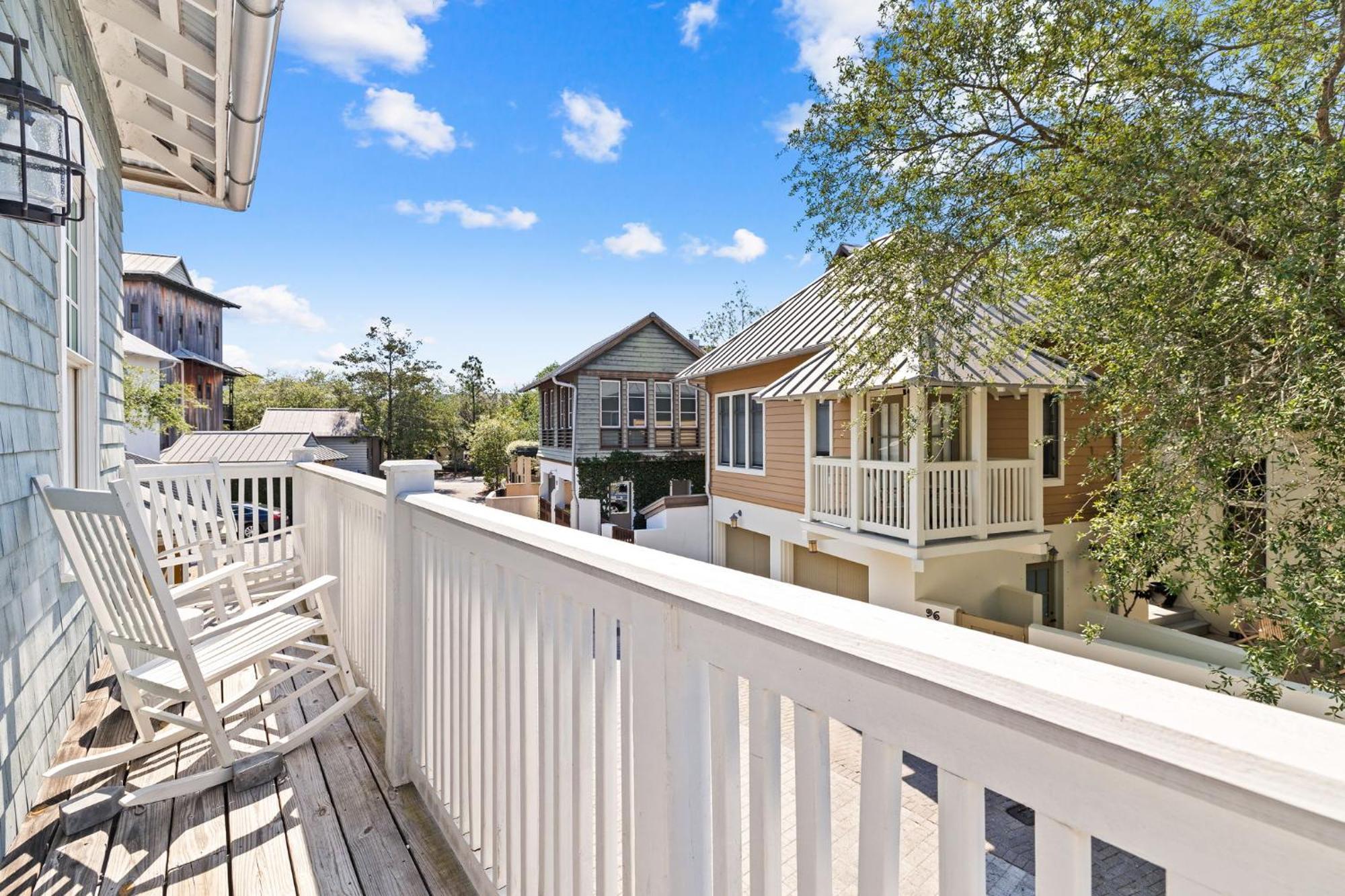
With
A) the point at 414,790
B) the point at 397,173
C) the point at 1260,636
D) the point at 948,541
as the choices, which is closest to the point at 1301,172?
the point at 1260,636

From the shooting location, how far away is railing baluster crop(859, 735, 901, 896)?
726 millimetres

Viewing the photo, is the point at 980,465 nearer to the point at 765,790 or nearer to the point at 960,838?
the point at 765,790

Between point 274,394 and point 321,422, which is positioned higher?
point 274,394

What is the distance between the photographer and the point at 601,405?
1694 cm

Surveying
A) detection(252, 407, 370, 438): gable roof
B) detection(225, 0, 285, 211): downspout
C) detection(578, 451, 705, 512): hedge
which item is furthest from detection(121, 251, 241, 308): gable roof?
detection(225, 0, 285, 211): downspout

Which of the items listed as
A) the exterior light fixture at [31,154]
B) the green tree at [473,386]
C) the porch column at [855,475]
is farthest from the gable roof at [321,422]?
the exterior light fixture at [31,154]

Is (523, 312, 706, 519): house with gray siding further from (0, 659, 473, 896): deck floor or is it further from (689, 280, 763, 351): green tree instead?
(0, 659, 473, 896): deck floor

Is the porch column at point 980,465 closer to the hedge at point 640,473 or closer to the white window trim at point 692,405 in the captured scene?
the hedge at point 640,473

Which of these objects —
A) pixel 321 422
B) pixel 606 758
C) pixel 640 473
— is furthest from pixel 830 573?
pixel 321 422

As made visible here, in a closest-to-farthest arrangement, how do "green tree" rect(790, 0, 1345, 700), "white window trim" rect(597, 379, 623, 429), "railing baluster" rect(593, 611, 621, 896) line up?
1. "railing baluster" rect(593, 611, 621, 896)
2. "green tree" rect(790, 0, 1345, 700)
3. "white window trim" rect(597, 379, 623, 429)

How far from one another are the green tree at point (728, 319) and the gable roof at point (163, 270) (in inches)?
759

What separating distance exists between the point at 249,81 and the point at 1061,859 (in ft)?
13.6

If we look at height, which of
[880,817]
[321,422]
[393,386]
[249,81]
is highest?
[393,386]

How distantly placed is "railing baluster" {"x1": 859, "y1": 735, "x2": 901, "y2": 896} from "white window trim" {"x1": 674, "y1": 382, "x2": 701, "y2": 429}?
55.6ft
